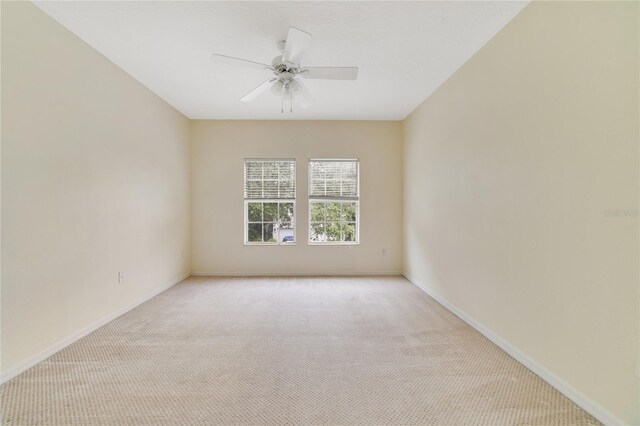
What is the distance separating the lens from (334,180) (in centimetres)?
496

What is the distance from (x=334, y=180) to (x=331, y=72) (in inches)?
102

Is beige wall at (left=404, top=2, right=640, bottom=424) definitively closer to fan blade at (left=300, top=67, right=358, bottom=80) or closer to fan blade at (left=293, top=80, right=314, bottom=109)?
fan blade at (left=300, top=67, right=358, bottom=80)

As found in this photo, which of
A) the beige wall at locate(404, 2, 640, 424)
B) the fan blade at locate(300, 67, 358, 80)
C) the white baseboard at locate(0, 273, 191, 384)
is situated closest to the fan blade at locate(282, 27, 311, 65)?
the fan blade at locate(300, 67, 358, 80)

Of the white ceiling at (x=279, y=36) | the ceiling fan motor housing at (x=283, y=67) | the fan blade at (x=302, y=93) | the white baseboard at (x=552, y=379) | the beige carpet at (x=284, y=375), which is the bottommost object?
the beige carpet at (x=284, y=375)

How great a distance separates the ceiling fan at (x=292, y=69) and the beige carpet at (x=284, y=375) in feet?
7.51

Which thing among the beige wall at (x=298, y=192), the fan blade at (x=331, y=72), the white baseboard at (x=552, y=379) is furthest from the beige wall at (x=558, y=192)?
the beige wall at (x=298, y=192)

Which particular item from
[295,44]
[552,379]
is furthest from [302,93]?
[552,379]

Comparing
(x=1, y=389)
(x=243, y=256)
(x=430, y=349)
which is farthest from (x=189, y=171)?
(x=430, y=349)

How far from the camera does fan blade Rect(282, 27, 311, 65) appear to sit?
78.3 inches

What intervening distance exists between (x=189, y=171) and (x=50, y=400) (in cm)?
363

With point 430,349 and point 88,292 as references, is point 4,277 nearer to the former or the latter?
point 88,292

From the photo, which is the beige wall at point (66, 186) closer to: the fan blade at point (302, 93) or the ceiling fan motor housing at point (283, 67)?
the ceiling fan motor housing at point (283, 67)

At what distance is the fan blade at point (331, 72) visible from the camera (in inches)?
94.4

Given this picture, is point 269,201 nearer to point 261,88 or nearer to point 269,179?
point 269,179
